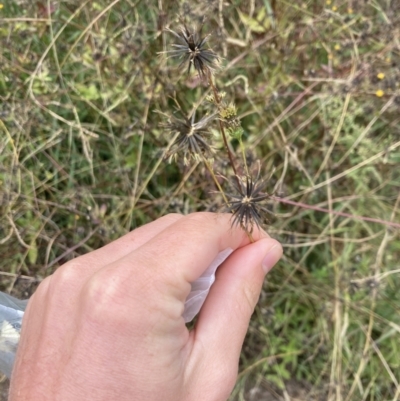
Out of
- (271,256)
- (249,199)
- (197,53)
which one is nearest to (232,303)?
(271,256)

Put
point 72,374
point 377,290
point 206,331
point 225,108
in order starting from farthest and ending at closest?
point 377,290
point 206,331
point 72,374
point 225,108

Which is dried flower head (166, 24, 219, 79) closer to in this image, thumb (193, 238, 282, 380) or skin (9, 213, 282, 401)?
skin (9, 213, 282, 401)

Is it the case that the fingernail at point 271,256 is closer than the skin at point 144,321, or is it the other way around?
the skin at point 144,321

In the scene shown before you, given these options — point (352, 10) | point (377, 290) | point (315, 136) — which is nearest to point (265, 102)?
point (315, 136)

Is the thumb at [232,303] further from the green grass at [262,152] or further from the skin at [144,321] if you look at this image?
the green grass at [262,152]

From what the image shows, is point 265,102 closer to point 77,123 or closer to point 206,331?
point 77,123

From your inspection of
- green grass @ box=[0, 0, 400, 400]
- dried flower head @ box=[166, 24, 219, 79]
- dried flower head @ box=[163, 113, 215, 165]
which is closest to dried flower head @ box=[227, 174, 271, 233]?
dried flower head @ box=[163, 113, 215, 165]

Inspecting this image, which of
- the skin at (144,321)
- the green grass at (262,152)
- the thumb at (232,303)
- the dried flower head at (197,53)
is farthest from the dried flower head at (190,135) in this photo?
the green grass at (262,152)
